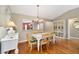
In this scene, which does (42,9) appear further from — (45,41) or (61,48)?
(61,48)

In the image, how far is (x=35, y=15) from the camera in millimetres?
1809

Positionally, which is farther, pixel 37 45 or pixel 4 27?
pixel 37 45

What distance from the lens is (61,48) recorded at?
1.83 metres

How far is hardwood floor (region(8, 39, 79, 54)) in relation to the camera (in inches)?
70.7

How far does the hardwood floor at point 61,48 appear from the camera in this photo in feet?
5.90

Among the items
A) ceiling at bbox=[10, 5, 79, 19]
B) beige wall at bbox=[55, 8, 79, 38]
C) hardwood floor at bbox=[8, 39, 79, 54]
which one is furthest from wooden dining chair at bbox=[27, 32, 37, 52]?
beige wall at bbox=[55, 8, 79, 38]

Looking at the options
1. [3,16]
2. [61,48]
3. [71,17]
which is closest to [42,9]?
[71,17]

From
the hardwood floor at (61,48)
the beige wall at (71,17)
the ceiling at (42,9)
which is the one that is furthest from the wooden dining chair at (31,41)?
the beige wall at (71,17)

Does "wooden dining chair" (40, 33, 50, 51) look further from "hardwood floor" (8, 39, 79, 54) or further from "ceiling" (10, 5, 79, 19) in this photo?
"ceiling" (10, 5, 79, 19)
